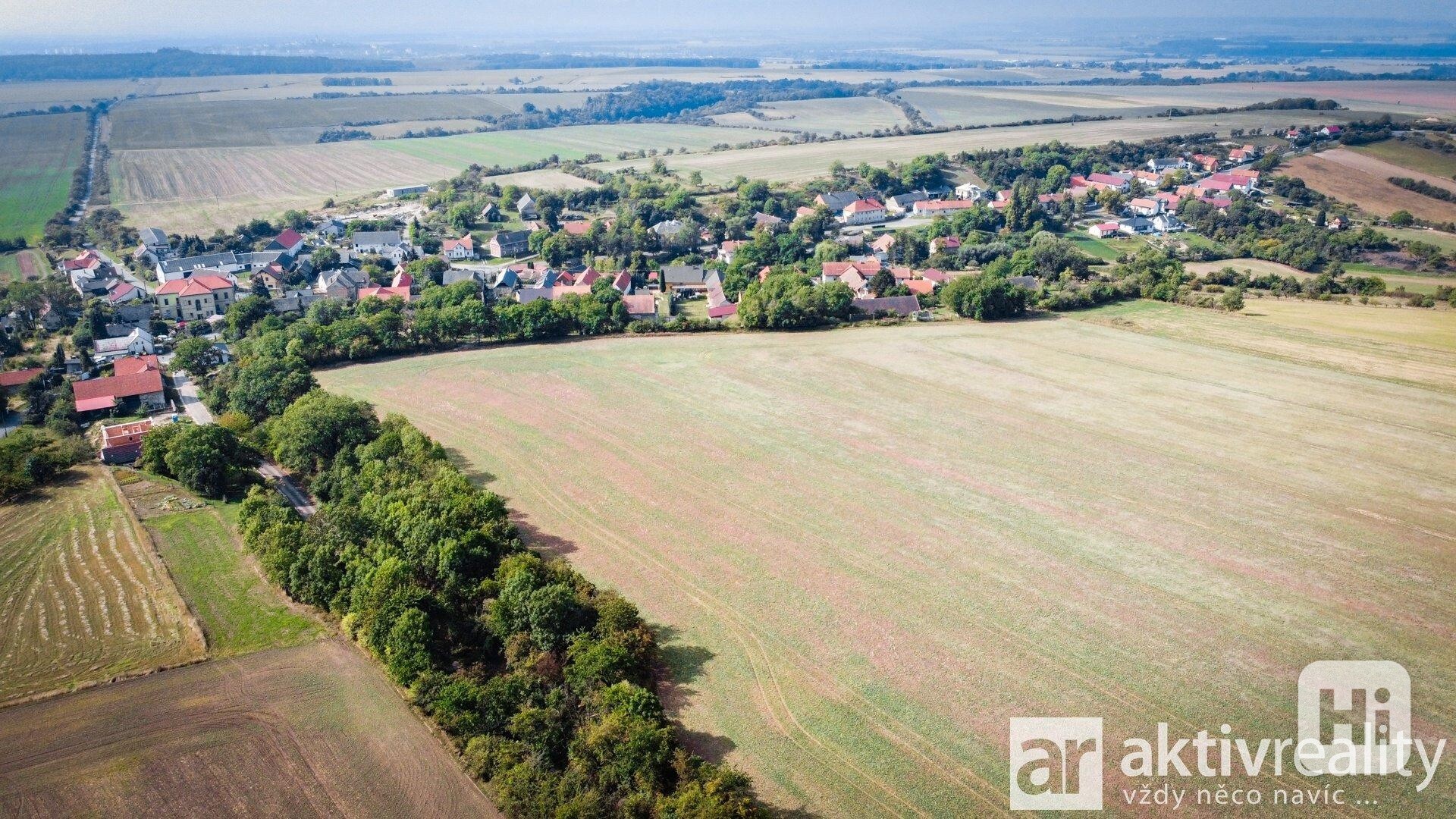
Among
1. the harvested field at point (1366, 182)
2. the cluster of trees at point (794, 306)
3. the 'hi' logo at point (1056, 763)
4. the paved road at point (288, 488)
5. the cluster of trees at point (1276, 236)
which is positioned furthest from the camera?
the harvested field at point (1366, 182)

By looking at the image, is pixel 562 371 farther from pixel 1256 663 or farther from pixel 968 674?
pixel 1256 663

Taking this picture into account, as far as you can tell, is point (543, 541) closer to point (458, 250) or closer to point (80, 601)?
point (80, 601)

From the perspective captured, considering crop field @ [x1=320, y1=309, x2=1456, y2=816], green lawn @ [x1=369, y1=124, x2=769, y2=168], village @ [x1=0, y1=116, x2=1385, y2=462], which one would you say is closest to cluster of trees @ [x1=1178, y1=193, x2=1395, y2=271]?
village @ [x1=0, y1=116, x2=1385, y2=462]

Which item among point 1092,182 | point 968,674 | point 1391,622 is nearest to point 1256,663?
point 1391,622

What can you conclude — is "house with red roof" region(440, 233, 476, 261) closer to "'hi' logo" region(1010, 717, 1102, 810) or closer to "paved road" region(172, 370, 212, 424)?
"paved road" region(172, 370, 212, 424)

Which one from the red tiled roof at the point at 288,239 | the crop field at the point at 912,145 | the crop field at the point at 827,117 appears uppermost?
the crop field at the point at 827,117

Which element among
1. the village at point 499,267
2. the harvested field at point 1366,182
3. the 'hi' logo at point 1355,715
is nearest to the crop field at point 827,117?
the village at point 499,267

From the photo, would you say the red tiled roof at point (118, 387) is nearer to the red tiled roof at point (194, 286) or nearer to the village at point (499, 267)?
the village at point (499, 267)
